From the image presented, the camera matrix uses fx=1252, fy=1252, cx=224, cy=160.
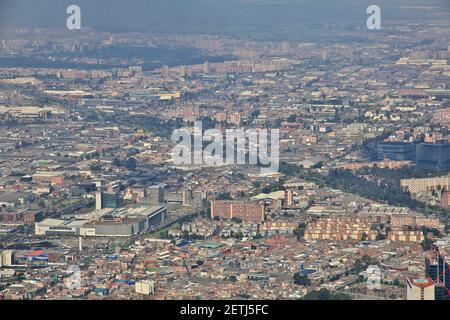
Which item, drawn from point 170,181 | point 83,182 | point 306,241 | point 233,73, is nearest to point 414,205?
point 306,241

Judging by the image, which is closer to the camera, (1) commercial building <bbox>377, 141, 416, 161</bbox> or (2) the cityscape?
(2) the cityscape

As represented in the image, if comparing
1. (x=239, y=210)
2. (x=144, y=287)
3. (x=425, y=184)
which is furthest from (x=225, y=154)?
(x=144, y=287)

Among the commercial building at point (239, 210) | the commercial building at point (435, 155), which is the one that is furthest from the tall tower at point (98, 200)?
the commercial building at point (435, 155)

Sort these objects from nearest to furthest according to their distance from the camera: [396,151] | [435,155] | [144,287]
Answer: [144,287], [435,155], [396,151]

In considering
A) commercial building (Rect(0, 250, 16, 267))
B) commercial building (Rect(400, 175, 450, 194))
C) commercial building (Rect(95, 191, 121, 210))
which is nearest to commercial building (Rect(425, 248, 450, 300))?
commercial building (Rect(0, 250, 16, 267))

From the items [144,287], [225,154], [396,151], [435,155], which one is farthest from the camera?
[225,154]

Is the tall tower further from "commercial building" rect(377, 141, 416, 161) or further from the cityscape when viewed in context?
"commercial building" rect(377, 141, 416, 161)

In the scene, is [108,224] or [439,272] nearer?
[439,272]

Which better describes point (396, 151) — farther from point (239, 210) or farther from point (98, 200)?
point (98, 200)

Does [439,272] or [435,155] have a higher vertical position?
[439,272]

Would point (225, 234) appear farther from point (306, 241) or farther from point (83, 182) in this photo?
point (83, 182)
